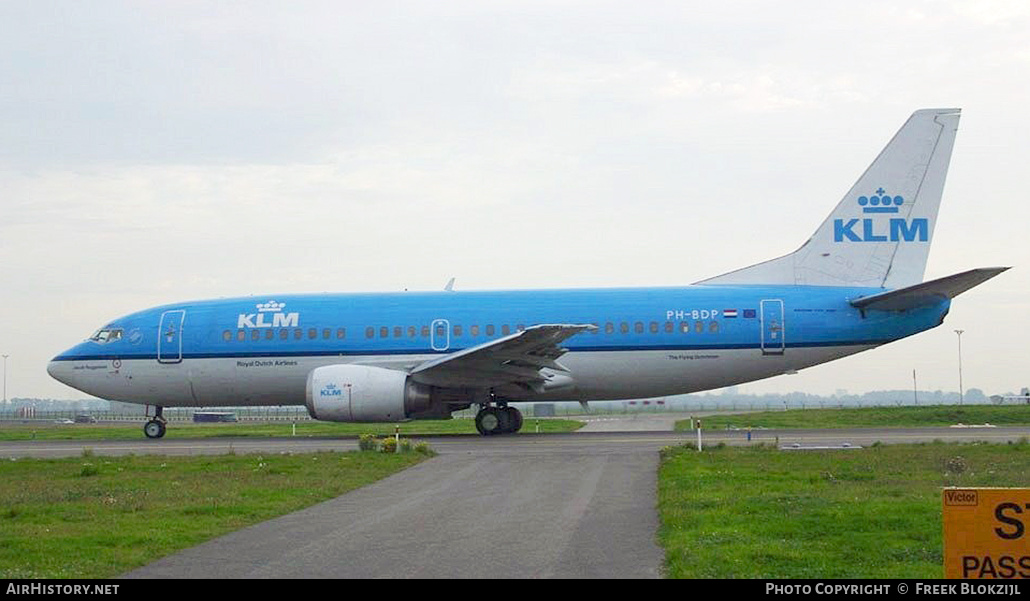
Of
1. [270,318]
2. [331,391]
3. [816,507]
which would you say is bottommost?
[816,507]

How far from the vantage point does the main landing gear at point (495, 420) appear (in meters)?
30.6

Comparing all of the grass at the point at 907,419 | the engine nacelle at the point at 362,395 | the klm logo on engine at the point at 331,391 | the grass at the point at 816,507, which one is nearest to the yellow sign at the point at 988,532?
the grass at the point at 816,507

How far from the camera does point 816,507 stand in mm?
12906

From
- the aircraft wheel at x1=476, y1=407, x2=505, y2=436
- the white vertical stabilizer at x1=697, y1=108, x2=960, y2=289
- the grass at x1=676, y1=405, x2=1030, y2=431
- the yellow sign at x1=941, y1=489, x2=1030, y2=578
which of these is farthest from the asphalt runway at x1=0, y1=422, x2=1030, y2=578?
the grass at x1=676, y1=405, x2=1030, y2=431

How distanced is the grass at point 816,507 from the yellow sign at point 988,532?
80.3 inches

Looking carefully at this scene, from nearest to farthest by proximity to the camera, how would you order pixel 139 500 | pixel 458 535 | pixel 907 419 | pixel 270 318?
pixel 458 535 → pixel 139 500 → pixel 270 318 → pixel 907 419

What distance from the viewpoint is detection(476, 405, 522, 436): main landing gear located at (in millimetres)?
30594

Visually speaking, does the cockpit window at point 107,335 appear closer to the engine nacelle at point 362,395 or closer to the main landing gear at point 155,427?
the main landing gear at point 155,427

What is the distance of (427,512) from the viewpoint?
13664 mm

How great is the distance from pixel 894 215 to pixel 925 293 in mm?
2967

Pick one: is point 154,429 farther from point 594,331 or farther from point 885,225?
point 885,225

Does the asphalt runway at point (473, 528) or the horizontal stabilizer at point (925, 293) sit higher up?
the horizontal stabilizer at point (925, 293)

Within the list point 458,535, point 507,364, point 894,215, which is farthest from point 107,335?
point 458,535
